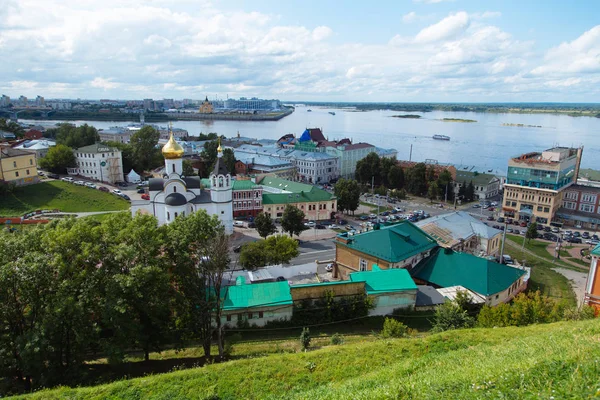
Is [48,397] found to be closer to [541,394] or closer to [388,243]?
[541,394]

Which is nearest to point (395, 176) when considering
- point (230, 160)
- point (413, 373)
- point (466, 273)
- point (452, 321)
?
point (230, 160)

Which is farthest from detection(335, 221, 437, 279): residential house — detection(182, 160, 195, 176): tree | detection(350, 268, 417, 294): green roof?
detection(182, 160, 195, 176): tree

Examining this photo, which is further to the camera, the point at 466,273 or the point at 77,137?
the point at 77,137

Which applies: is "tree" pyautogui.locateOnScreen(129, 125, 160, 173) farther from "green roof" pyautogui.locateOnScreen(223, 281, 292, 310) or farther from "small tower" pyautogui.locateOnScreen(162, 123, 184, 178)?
"green roof" pyautogui.locateOnScreen(223, 281, 292, 310)

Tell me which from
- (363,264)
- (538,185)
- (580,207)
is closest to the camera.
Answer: (363,264)

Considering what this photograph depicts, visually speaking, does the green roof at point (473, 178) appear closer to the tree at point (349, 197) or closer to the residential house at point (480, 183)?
the residential house at point (480, 183)

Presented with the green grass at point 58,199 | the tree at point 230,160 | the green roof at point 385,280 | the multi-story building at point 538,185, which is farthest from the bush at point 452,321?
the tree at point 230,160

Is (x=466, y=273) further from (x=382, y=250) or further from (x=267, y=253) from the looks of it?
(x=267, y=253)
